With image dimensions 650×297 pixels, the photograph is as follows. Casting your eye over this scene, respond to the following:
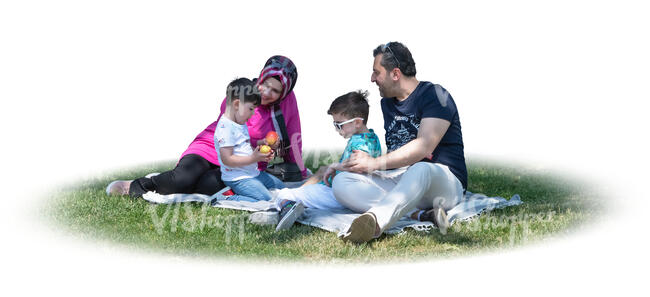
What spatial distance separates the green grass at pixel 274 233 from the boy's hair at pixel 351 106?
1.31 m

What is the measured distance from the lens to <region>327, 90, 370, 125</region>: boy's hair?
7.70 meters

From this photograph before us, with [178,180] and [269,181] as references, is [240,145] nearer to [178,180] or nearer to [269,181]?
[269,181]

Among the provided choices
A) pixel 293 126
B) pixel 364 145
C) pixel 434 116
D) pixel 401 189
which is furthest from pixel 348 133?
pixel 293 126

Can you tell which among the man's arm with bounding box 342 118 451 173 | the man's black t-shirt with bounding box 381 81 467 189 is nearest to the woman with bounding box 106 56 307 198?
the man's arm with bounding box 342 118 451 173

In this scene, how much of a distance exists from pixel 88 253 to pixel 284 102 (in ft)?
11.0

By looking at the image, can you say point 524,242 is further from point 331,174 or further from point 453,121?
point 331,174

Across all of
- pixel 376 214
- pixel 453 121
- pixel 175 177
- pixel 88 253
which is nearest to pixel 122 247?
pixel 88 253

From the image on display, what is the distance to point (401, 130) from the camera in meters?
7.79

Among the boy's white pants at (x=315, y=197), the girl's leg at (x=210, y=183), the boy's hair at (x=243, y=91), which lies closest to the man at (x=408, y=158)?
the boy's white pants at (x=315, y=197)

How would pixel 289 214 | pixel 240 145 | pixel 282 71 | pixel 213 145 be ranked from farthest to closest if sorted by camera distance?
pixel 213 145 → pixel 282 71 → pixel 240 145 → pixel 289 214

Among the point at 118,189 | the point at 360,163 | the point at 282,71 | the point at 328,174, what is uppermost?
the point at 282,71

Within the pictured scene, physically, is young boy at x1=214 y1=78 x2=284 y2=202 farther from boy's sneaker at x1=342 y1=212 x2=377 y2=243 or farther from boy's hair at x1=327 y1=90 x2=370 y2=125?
boy's sneaker at x1=342 y1=212 x2=377 y2=243

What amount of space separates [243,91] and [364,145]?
1.59 metres

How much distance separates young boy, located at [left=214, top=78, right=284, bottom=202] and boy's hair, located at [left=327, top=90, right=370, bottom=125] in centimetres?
101
